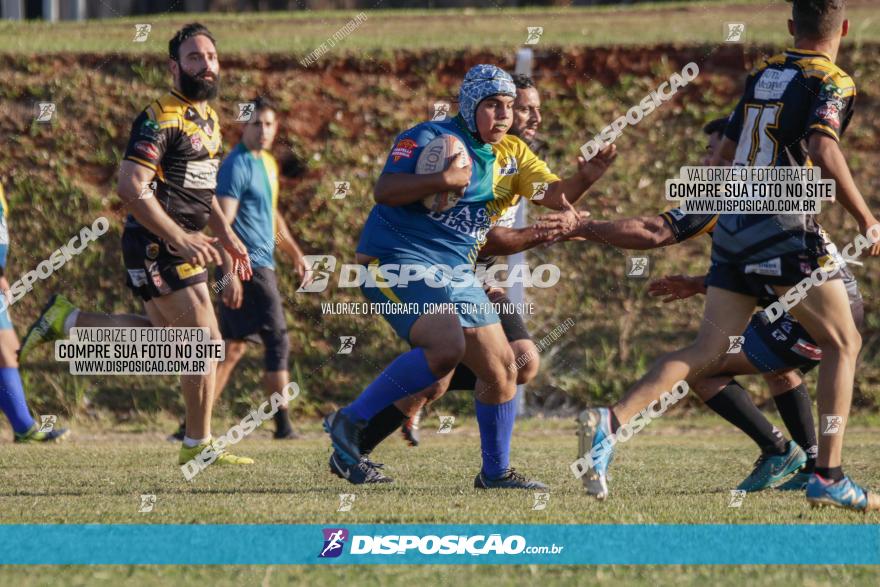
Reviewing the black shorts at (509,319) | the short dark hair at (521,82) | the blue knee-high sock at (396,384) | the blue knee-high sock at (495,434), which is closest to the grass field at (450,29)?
the short dark hair at (521,82)

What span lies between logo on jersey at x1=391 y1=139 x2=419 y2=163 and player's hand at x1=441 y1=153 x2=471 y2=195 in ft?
0.75

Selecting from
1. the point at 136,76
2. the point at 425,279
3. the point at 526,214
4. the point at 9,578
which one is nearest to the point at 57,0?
the point at 136,76

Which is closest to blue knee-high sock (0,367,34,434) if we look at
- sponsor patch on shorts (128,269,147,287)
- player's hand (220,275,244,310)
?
player's hand (220,275,244,310)

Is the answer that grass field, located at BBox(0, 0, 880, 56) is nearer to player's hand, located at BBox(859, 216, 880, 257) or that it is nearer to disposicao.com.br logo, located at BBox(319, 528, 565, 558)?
player's hand, located at BBox(859, 216, 880, 257)

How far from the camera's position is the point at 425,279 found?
6.65 meters

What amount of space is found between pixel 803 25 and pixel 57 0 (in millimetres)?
18090

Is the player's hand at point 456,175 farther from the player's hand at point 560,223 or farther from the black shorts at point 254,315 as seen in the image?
the black shorts at point 254,315

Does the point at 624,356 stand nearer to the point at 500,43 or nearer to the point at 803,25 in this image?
the point at 500,43

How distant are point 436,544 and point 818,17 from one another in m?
3.01

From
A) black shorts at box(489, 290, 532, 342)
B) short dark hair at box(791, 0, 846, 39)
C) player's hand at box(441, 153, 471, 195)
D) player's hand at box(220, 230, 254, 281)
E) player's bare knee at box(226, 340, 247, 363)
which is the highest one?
short dark hair at box(791, 0, 846, 39)

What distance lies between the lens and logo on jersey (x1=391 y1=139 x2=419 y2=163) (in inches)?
261

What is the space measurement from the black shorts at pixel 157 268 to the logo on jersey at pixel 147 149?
523mm

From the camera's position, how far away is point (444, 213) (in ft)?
22.3

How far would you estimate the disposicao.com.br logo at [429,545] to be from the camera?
16.0 ft
